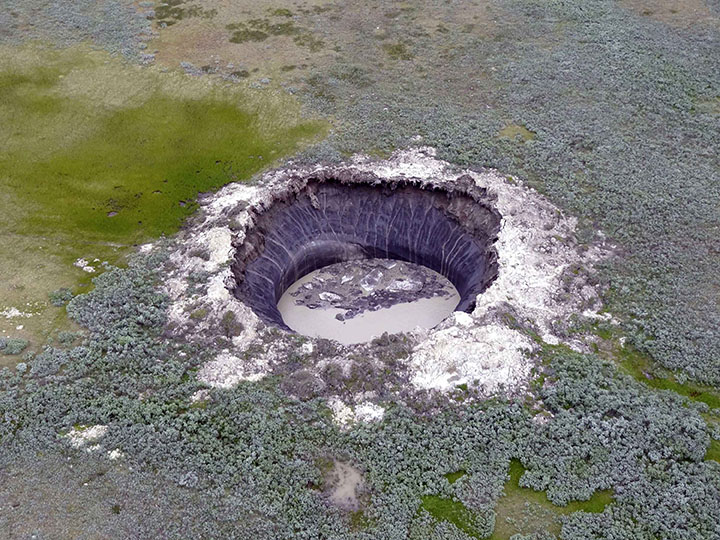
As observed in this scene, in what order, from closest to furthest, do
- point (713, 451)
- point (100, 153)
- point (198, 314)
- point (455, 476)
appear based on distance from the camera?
point (455, 476) → point (713, 451) → point (198, 314) → point (100, 153)

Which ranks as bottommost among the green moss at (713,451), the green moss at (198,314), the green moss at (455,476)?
the green moss at (455,476)

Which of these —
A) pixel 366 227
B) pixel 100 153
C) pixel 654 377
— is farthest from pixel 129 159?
pixel 654 377

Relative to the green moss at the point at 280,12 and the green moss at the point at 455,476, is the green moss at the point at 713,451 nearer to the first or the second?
the green moss at the point at 455,476

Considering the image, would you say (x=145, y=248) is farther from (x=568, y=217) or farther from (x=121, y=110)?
(x=568, y=217)

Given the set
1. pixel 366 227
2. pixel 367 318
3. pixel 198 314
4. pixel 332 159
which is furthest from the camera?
pixel 332 159

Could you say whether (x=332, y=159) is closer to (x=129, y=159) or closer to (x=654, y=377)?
(x=129, y=159)

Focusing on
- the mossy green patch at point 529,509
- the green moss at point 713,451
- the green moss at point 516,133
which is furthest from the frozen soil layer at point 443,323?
the green moss at point 713,451
